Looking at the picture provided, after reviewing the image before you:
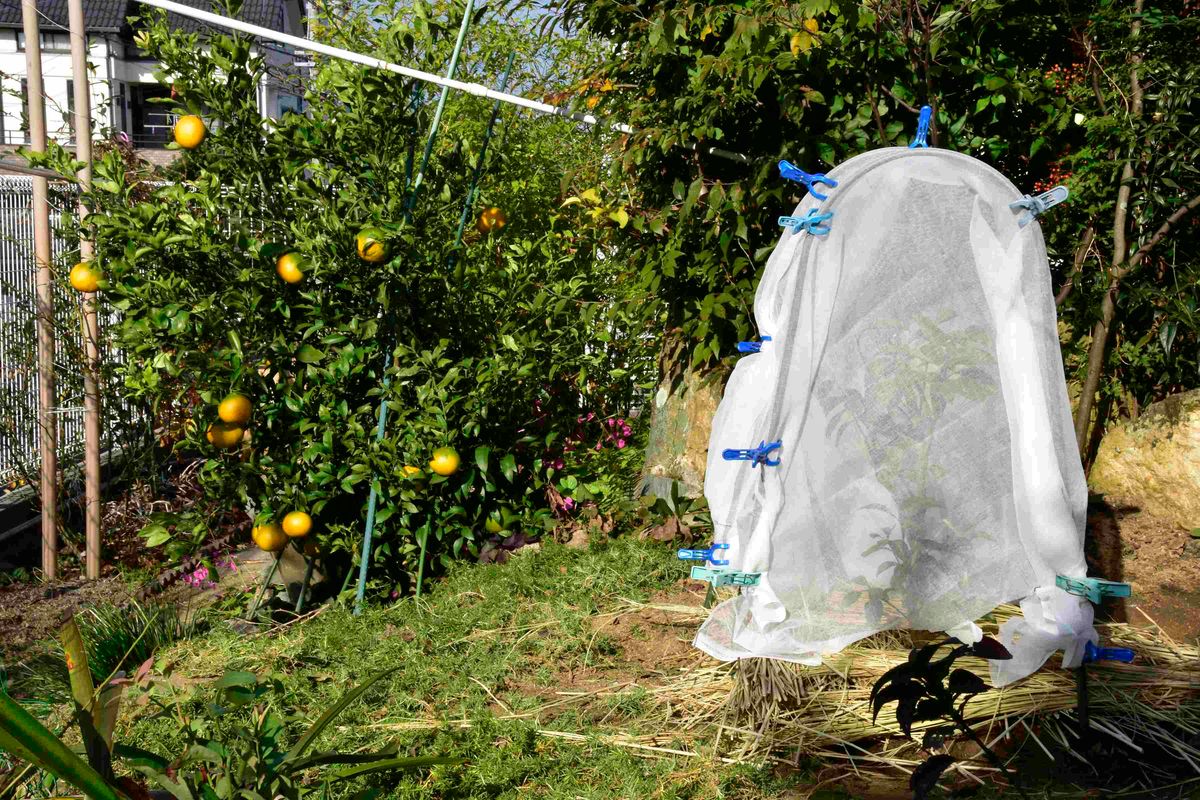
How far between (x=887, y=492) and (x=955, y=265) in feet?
1.69

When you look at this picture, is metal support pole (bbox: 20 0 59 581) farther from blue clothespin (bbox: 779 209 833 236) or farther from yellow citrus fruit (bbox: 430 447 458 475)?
blue clothespin (bbox: 779 209 833 236)

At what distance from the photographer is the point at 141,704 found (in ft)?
10.1

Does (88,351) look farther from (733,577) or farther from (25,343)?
(733,577)

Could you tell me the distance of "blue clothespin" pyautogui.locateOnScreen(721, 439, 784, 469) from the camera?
2.08 meters

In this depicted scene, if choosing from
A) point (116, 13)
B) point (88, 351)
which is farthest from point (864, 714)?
point (116, 13)

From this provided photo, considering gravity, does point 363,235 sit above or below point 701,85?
below

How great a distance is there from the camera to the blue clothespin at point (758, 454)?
6.82ft

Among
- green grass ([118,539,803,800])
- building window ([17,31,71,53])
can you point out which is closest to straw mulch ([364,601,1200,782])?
green grass ([118,539,803,800])

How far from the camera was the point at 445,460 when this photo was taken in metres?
3.65

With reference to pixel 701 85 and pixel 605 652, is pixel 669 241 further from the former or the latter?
pixel 605 652

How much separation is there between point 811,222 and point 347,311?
7.21 feet

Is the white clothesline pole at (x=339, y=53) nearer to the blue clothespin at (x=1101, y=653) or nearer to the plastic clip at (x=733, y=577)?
the plastic clip at (x=733, y=577)

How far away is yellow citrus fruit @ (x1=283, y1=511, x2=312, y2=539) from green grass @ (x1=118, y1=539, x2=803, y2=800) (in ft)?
1.20

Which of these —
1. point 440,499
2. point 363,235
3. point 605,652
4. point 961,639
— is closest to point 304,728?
point 605,652
